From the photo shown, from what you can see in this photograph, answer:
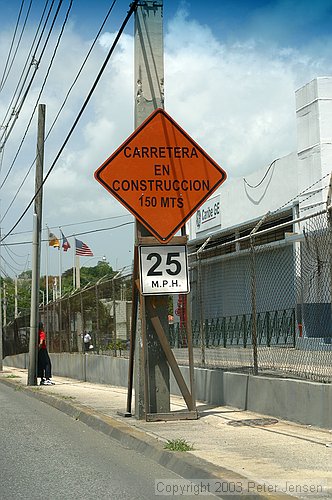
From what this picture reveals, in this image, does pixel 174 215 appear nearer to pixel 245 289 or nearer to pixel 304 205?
pixel 245 289

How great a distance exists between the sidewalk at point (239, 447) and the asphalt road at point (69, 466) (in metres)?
0.21

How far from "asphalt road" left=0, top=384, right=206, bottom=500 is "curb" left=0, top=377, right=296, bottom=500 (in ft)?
0.32

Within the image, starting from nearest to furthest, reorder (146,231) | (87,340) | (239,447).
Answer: (239,447) < (146,231) < (87,340)

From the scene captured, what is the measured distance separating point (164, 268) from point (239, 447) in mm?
3172

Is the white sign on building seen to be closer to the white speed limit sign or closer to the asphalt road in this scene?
the asphalt road

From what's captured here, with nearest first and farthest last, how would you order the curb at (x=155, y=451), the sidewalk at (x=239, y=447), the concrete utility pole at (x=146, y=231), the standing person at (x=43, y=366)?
the sidewalk at (x=239, y=447) → the curb at (x=155, y=451) → the concrete utility pole at (x=146, y=231) → the standing person at (x=43, y=366)

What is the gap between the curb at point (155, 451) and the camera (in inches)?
278

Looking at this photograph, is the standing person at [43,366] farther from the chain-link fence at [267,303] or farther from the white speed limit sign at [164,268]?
the white speed limit sign at [164,268]

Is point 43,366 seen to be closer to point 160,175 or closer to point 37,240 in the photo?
point 37,240

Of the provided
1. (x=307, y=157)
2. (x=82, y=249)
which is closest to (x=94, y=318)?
(x=307, y=157)

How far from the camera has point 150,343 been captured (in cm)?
1139

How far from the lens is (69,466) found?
8508 mm

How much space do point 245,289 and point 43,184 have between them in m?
12.8

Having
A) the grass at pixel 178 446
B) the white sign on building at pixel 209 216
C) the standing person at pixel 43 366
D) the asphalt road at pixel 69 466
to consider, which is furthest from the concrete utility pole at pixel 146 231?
the white sign on building at pixel 209 216
